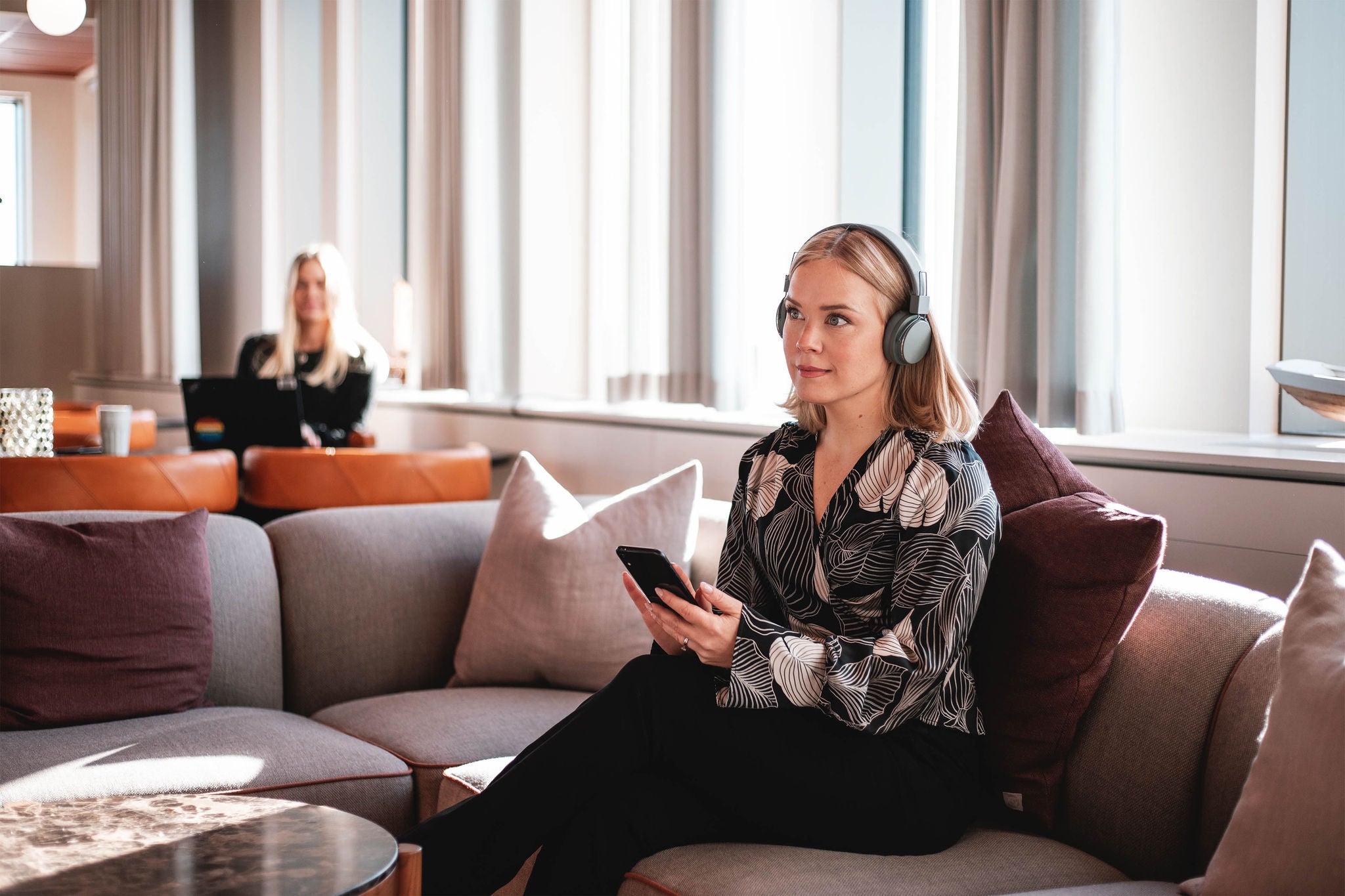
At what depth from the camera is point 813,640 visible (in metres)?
1.81

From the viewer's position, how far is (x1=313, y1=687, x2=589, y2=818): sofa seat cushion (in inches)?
91.3

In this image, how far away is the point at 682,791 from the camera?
1.85 metres

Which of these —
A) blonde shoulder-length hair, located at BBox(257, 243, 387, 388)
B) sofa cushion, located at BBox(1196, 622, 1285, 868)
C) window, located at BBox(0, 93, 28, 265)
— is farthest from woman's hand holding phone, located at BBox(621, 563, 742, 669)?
window, located at BBox(0, 93, 28, 265)

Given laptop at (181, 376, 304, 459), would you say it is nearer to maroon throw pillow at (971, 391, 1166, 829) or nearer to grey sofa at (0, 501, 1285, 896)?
grey sofa at (0, 501, 1285, 896)

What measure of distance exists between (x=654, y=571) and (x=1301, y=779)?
874 millimetres

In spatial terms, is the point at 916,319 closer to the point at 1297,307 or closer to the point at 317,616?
the point at 1297,307

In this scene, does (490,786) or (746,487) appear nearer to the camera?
(490,786)

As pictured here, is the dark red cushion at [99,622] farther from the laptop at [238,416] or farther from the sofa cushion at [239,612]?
the laptop at [238,416]

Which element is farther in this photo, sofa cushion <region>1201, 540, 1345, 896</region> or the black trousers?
the black trousers

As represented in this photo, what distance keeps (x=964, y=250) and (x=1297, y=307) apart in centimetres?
67

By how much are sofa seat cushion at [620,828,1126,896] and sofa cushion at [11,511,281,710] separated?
129 cm

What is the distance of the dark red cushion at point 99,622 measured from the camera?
241 cm

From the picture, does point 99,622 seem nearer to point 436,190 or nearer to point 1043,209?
point 1043,209

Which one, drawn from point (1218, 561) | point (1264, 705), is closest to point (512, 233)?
point (1218, 561)
